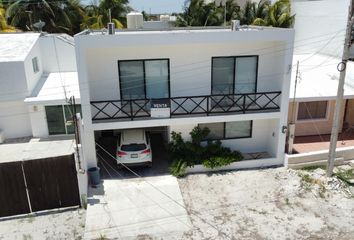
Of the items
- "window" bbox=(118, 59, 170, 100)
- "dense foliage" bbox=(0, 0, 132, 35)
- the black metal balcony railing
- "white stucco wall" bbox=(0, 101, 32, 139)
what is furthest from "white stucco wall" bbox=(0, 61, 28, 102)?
"dense foliage" bbox=(0, 0, 132, 35)

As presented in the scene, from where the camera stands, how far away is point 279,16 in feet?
91.4

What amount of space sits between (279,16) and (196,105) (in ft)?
54.6

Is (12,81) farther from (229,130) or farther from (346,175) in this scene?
(346,175)

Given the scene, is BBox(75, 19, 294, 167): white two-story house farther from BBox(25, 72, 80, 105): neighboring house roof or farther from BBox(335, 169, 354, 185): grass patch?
BBox(25, 72, 80, 105): neighboring house roof

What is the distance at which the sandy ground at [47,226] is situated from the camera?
11.4m

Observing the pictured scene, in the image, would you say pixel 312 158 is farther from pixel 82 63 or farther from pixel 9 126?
pixel 9 126

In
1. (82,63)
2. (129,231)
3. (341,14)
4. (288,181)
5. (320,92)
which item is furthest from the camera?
(341,14)

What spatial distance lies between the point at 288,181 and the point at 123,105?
8.67 m

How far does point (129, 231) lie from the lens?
38.5 ft

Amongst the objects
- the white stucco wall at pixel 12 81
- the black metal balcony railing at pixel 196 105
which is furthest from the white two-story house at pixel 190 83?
the white stucco wall at pixel 12 81

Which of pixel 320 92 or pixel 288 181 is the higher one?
pixel 320 92

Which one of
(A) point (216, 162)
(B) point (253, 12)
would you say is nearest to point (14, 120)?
(A) point (216, 162)

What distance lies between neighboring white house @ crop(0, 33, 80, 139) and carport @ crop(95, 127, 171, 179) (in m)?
2.42

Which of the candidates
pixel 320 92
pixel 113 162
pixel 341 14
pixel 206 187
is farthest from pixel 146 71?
pixel 341 14
